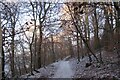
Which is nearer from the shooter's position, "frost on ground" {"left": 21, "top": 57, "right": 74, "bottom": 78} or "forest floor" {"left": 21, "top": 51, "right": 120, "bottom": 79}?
"forest floor" {"left": 21, "top": 51, "right": 120, "bottom": 79}

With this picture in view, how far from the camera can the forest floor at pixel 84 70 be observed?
342 cm

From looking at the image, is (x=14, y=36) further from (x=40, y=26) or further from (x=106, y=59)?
(x=106, y=59)

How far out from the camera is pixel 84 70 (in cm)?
425

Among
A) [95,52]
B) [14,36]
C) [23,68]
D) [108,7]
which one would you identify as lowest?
[23,68]

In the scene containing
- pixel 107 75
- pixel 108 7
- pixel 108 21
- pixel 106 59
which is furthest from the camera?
pixel 106 59

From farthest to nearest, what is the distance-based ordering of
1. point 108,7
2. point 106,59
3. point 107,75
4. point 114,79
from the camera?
point 106,59
point 107,75
point 114,79
point 108,7

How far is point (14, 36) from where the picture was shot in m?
2.99

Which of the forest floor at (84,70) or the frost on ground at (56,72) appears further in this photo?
the frost on ground at (56,72)

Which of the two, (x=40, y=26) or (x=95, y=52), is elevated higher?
(x=40, y=26)

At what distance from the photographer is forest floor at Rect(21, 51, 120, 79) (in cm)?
342

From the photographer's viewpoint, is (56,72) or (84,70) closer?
(84,70)

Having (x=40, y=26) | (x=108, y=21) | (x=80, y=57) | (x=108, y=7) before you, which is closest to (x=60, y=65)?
(x=80, y=57)

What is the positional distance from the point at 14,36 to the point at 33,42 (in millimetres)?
1599

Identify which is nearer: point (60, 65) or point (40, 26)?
point (40, 26)
